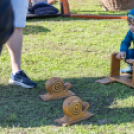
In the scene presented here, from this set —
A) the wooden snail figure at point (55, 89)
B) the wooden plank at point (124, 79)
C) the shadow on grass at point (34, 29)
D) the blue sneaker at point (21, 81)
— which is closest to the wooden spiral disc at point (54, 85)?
the wooden snail figure at point (55, 89)

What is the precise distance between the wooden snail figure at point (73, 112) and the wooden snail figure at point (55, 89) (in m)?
0.27

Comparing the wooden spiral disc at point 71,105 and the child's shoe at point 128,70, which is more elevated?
the child's shoe at point 128,70

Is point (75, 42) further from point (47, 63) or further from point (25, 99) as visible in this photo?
point (25, 99)

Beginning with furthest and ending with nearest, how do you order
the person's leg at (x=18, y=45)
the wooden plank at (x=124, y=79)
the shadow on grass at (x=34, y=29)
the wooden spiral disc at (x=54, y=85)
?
the shadow on grass at (x=34, y=29) → the wooden plank at (x=124, y=79) → the person's leg at (x=18, y=45) → the wooden spiral disc at (x=54, y=85)

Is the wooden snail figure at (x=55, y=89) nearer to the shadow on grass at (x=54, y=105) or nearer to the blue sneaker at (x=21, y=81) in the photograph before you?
the shadow on grass at (x=54, y=105)

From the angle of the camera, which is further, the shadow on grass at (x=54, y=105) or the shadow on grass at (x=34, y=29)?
the shadow on grass at (x=34, y=29)

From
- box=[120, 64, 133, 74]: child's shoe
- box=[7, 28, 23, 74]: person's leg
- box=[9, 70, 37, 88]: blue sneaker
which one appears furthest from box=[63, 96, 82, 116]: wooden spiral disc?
box=[120, 64, 133, 74]: child's shoe

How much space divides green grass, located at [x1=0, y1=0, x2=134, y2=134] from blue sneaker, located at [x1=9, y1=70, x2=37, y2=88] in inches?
1.4

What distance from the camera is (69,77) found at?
1.86 metres

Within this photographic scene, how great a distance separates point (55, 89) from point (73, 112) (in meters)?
0.32

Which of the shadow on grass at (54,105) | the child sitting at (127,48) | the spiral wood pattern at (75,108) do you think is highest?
the child sitting at (127,48)

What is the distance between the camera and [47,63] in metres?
2.12

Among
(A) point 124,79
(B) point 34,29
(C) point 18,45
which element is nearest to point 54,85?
(C) point 18,45

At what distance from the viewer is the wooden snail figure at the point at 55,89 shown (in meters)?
1.48
